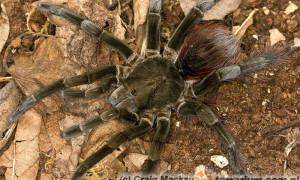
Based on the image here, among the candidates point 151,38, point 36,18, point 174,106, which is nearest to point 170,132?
point 174,106

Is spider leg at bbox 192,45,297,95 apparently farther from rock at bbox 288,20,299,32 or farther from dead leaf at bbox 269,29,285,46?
rock at bbox 288,20,299,32

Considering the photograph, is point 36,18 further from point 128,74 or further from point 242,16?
point 242,16

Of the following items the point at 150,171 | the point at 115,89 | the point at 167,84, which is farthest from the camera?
the point at 115,89

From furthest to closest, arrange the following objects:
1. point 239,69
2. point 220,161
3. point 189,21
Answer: point 189,21 → point 220,161 → point 239,69

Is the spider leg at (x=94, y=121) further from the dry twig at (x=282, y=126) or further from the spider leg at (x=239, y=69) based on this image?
the dry twig at (x=282, y=126)

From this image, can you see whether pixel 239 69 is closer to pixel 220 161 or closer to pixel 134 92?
pixel 220 161

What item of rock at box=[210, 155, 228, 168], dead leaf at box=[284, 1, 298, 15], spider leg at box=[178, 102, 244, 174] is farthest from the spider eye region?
dead leaf at box=[284, 1, 298, 15]

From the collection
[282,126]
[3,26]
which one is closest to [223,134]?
[282,126]

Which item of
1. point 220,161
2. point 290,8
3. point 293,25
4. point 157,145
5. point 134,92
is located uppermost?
point 290,8
